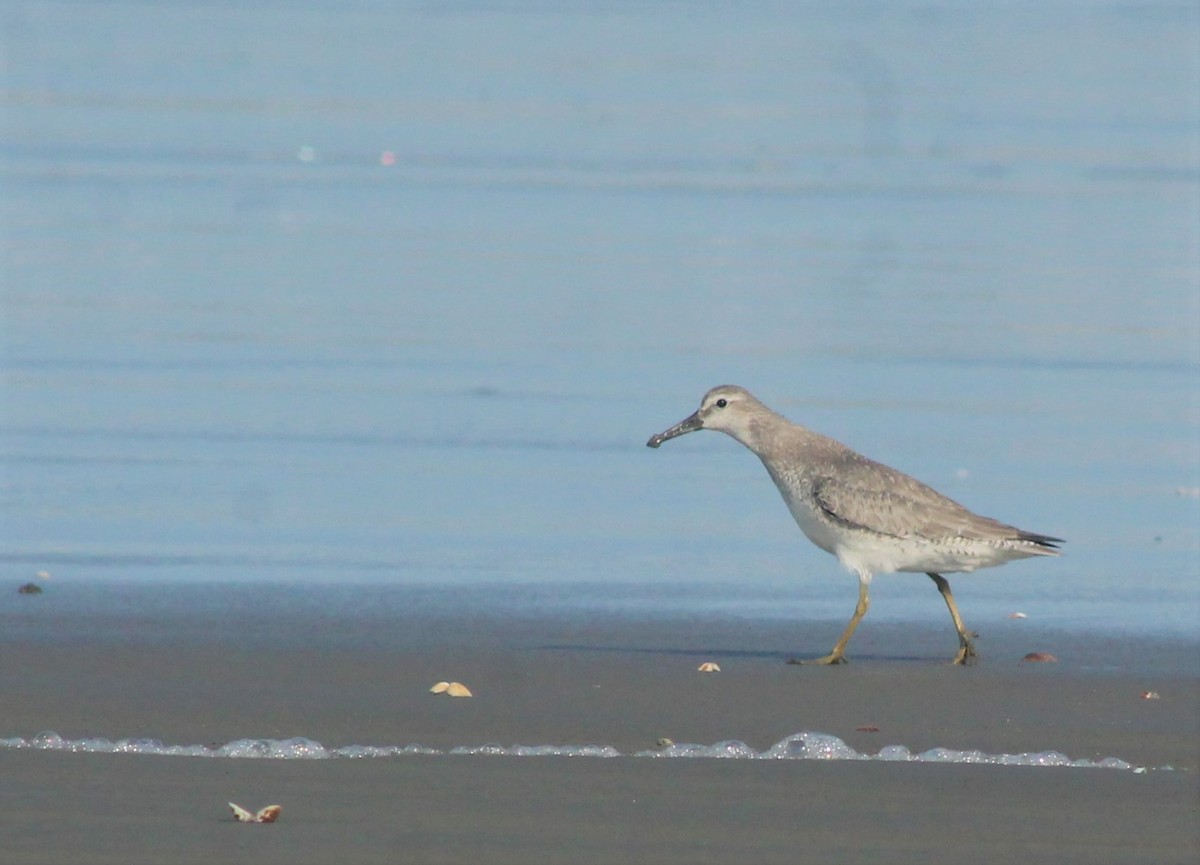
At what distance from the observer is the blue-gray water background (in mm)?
10008

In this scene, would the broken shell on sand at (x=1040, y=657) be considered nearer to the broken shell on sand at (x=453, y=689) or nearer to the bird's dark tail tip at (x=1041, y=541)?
the bird's dark tail tip at (x=1041, y=541)

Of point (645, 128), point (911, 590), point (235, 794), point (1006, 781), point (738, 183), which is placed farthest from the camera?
point (645, 128)

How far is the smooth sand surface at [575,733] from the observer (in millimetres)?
5742

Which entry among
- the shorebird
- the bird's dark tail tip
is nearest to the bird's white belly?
the shorebird

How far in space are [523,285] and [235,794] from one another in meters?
10.4

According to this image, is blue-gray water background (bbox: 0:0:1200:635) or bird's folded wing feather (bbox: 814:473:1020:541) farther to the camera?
blue-gray water background (bbox: 0:0:1200:635)

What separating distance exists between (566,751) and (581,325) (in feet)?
27.6

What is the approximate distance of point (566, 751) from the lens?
6.80 metres

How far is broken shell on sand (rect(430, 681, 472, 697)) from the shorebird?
1324 millimetres

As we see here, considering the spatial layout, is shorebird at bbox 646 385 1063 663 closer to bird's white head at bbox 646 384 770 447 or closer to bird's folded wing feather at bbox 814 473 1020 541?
bird's folded wing feather at bbox 814 473 1020 541

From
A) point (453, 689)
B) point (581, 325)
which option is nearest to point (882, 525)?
point (453, 689)

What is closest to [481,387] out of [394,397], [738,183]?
[394,397]

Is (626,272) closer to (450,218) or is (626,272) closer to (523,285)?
(523,285)

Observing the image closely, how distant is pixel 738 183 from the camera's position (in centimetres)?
2152
